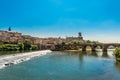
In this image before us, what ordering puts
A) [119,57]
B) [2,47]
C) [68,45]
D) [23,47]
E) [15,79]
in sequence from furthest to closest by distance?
[68,45] → [23,47] → [2,47] → [119,57] → [15,79]

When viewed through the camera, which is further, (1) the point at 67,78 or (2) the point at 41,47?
(2) the point at 41,47

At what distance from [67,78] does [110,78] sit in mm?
6708

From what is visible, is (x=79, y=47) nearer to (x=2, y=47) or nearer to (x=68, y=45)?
(x=68, y=45)

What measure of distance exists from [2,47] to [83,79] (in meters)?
110

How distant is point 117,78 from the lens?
39.9 metres

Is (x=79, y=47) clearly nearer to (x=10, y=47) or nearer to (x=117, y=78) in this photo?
(x=10, y=47)

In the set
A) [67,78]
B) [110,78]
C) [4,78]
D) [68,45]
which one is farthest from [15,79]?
[68,45]

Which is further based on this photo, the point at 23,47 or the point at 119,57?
the point at 23,47

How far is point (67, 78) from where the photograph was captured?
40.2 meters

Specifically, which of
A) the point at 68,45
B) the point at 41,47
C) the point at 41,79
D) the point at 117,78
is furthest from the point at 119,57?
the point at 41,47

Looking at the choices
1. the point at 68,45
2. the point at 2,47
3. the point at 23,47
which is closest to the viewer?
the point at 2,47

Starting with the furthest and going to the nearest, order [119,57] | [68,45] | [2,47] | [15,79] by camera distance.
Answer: [68,45] → [2,47] → [119,57] → [15,79]

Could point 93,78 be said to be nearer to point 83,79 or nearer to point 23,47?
point 83,79

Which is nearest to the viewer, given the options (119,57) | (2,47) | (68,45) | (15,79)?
(15,79)
